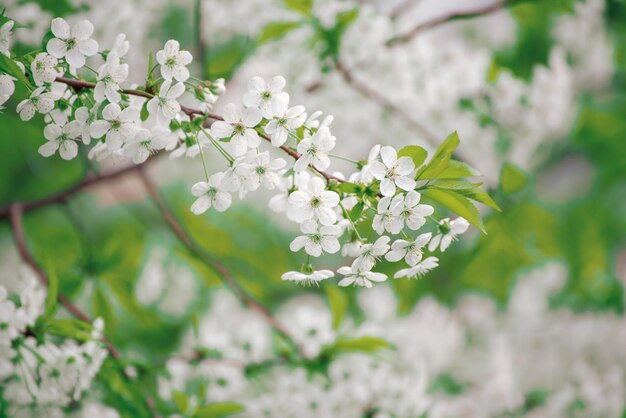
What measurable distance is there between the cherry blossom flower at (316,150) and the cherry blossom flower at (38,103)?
0.84ft

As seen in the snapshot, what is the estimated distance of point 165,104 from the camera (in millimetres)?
568

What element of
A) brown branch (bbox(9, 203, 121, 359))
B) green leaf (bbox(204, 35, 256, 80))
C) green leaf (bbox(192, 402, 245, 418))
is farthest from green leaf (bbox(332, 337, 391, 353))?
green leaf (bbox(204, 35, 256, 80))

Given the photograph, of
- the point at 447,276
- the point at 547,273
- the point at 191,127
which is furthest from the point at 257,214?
the point at 191,127

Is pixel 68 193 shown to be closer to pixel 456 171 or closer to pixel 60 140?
pixel 60 140

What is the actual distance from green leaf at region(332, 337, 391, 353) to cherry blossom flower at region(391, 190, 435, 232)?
17.8 inches

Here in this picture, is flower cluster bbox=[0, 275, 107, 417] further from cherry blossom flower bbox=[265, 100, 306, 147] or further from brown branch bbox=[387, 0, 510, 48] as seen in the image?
brown branch bbox=[387, 0, 510, 48]

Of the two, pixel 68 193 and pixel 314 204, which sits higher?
pixel 68 193

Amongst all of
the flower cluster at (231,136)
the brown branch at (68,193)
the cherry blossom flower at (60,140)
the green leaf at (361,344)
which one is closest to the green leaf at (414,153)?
the flower cluster at (231,136)

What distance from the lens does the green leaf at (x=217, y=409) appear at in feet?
2.91

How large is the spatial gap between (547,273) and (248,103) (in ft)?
5.68

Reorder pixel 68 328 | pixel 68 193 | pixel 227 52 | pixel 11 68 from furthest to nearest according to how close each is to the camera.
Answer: pixel 227 52 → pixel 68 193 → pixel 68 328 → pixel 11 68

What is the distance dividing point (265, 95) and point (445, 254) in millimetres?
1516

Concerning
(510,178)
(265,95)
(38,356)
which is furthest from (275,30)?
(38,356)

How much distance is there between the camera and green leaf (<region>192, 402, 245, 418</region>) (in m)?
0.89
